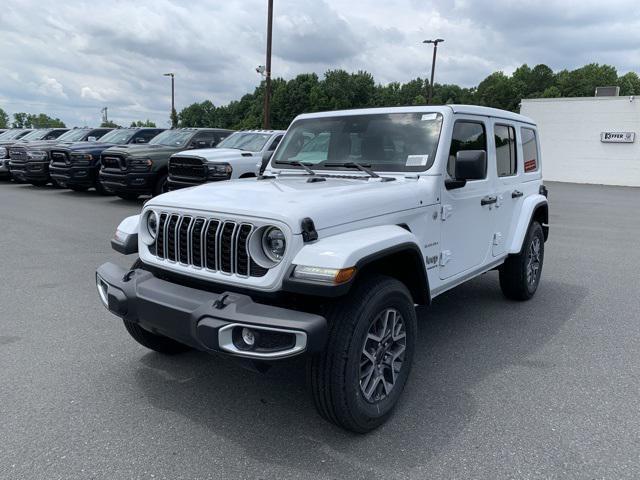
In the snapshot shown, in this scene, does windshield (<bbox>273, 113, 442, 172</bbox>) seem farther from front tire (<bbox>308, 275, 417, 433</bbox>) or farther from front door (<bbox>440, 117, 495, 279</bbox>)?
front tire (<bbox>308, 275, 417, 433</bbox>)

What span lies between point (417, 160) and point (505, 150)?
4.96 feet

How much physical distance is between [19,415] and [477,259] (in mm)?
3447

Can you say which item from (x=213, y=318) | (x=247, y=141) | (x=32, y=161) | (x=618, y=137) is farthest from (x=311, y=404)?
(x=618, y=137)

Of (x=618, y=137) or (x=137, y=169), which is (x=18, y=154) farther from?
(x=618, y=137)

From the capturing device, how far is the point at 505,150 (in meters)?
4.86

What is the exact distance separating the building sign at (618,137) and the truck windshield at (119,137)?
25.2 meters

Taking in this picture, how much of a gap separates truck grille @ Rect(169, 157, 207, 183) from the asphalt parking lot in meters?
5.68

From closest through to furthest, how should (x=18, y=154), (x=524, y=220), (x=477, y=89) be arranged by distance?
(x=524, y=220) → (x=18, y=154) → (x=477, y=89)

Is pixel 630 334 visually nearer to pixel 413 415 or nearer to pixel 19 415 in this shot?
pixel 413 415

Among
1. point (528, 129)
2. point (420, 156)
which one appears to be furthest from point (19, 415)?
point (528, 129)

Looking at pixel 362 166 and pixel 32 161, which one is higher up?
pixel 32 161

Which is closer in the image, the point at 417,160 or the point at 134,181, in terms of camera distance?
the point at 417,160

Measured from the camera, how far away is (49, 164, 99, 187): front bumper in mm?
14094

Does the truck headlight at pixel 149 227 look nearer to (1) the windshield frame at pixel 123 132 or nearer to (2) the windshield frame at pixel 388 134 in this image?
(2) the windshield frame at pixel 388 134
